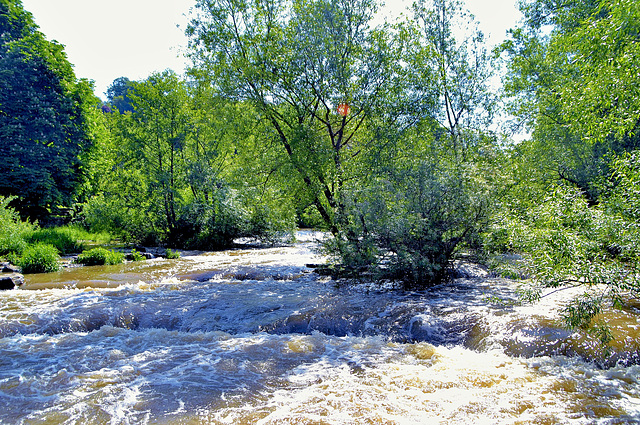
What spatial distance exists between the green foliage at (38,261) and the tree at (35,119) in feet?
30.5

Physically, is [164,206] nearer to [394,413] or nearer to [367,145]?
[367,145]

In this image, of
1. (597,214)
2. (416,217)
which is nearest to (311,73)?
(416,217)

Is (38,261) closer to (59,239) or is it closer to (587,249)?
(59,239)

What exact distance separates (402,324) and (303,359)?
2.36 metres

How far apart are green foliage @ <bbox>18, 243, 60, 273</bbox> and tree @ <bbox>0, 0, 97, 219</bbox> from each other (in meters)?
9.31

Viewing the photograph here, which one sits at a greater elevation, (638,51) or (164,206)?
(638,51)

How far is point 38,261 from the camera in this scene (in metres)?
13.7

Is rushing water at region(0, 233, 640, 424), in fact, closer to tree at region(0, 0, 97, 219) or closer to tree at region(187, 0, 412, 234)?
tree at region(187, 0, 412, 234)

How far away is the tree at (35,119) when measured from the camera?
2109 centimetres

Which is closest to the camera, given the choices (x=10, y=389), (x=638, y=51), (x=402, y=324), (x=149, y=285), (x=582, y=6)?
(x=10, y=389)

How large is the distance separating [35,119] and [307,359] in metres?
23.5

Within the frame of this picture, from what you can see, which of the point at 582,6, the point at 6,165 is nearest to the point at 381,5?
the point at 582,6

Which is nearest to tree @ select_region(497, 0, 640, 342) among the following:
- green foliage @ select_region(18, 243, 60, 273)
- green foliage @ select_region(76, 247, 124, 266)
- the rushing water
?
the rushing water

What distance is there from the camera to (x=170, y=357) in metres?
6.61
